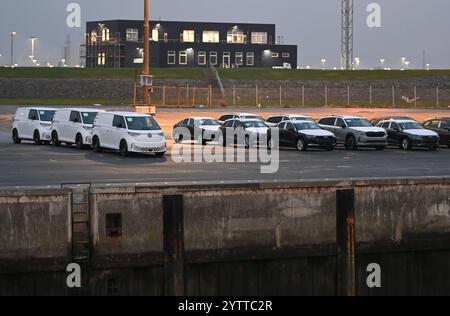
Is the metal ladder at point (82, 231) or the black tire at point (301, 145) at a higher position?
the black tire at point (301, 145)

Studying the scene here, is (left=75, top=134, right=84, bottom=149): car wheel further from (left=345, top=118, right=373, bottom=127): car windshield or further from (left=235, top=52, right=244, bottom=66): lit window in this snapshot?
(left=235, top=52, right=244, bottom=66): lit window

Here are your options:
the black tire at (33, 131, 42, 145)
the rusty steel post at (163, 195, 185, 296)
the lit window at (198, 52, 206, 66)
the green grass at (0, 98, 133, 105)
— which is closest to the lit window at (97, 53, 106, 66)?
the lit window at (198, 52, 206, 66)

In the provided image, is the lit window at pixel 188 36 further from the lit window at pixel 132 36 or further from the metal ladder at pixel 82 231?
the metal ladder at pixel 82 231

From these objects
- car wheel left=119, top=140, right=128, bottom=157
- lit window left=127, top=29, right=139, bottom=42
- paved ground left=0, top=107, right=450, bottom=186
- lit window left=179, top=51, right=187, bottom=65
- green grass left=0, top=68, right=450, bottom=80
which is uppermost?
lit window left=127, top=29, right=139, bottom=42

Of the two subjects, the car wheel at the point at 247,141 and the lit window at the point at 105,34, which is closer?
the car wheel at the point at 247,141

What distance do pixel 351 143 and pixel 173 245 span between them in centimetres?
2558

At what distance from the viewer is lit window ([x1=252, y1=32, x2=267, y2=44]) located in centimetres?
12250

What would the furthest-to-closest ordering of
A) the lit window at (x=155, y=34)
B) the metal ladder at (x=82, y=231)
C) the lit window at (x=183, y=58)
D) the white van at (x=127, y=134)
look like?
the lit window at (x=183, y=58) → the lit window at (x=155, y=34) → the white van at (x=127, y=134) → the metal ladder at (x=82, y=231)

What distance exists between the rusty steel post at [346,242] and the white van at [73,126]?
67.4 ft

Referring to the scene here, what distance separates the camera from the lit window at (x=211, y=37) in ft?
391

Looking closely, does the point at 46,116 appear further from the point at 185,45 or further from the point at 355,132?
the point at 185,45

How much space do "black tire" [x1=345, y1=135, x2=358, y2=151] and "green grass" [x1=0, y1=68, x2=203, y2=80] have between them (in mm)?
51164

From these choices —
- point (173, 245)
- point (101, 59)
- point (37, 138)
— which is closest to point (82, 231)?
point (173, 245)

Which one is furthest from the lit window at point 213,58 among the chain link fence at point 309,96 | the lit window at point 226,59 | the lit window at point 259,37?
the chain link fence at point 309,96
